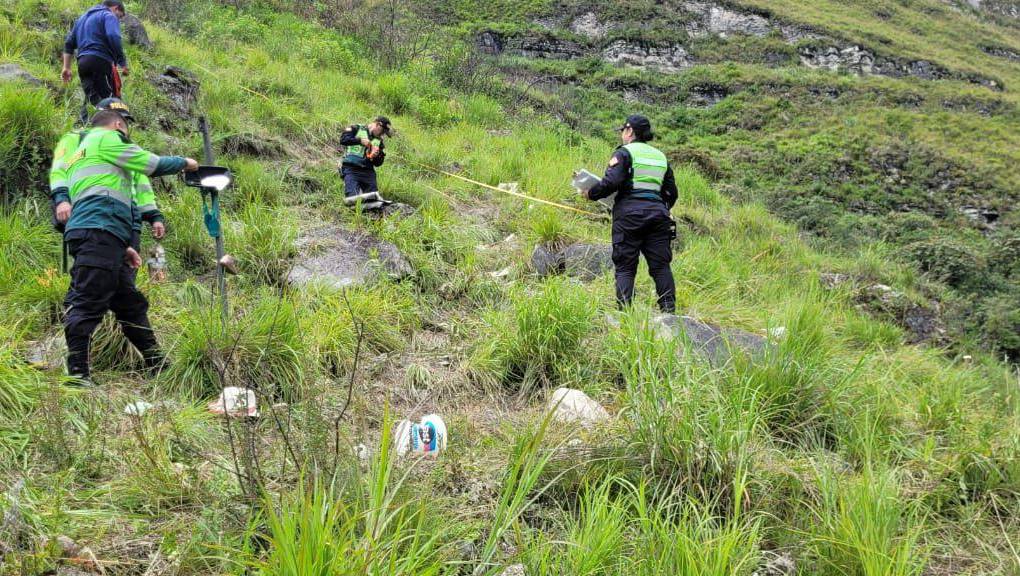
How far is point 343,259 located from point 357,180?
4.86 feet

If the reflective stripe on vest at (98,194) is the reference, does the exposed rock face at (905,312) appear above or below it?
below

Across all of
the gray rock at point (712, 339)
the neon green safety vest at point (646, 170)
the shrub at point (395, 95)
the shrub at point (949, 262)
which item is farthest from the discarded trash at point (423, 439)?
the shrub at point (949, 262)

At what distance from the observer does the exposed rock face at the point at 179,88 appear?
7.04m

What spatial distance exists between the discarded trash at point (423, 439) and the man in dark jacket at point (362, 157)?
4009 mm

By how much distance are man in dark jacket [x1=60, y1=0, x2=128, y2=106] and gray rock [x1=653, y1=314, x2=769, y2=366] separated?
5896 mm

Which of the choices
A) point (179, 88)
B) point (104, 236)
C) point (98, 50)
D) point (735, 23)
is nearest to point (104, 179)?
point (104, 236)

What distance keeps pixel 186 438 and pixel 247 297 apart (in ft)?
6.76

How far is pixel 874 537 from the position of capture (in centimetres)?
197

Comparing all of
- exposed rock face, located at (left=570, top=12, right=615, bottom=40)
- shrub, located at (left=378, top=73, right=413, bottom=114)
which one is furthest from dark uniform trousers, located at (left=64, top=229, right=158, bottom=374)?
exposed rock face, located at (left=570, top=12, right=615, bottom=40)

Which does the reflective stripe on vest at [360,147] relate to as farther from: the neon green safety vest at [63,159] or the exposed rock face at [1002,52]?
the exposed rock face at [1002,52]

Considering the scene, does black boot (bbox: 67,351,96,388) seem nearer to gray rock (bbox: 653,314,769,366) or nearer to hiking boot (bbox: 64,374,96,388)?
hiking boot (bbox: 64,374,96,388)

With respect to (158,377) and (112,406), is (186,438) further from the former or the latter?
(158,377)

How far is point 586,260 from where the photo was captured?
6.01 metres

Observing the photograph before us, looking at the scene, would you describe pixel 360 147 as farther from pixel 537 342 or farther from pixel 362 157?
pixel 537 342
